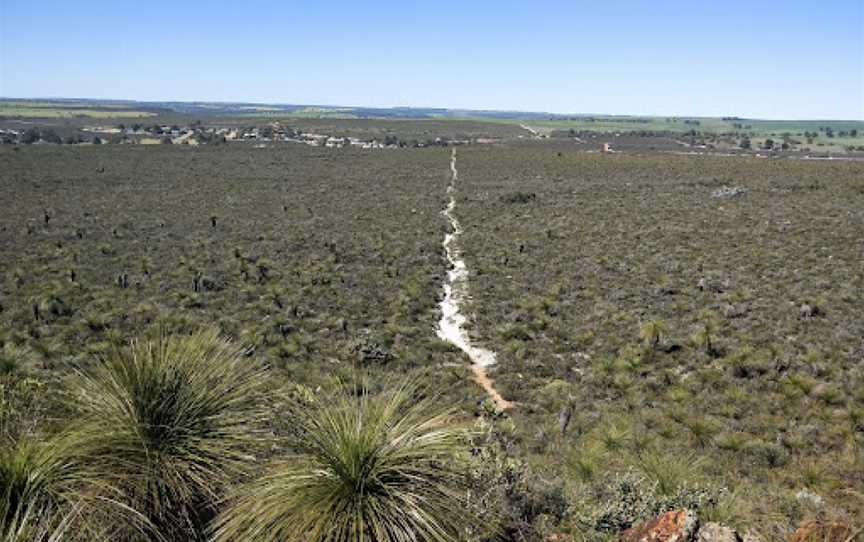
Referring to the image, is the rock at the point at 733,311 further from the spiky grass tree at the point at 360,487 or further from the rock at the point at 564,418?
the spiky grass tree at the point at 360,487

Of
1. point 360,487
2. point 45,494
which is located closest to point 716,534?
point 360,487

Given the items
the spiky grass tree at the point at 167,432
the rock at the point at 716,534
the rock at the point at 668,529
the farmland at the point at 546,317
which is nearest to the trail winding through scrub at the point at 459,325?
the farmland at the point at 546,317

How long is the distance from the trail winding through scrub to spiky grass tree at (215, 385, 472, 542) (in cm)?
761

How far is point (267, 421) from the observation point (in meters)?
4.09

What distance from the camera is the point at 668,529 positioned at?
13.2ft

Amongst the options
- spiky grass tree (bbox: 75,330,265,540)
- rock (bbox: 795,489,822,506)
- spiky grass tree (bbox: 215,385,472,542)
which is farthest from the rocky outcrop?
rock (bbox: 795,489,822,506)

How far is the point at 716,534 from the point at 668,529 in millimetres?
321

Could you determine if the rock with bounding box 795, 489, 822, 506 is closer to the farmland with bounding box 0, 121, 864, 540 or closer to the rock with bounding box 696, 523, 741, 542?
the farmland with bounding box 0, 121, 864, 540

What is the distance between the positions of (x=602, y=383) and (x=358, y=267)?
13.0 m

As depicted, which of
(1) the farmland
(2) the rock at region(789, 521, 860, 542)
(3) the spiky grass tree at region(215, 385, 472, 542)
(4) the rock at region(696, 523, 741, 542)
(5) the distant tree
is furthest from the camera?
(5) the distant tree

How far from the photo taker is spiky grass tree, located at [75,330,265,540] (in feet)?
10.9

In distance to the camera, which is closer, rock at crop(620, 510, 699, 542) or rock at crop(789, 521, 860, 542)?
rock at crop(789, 521, 860, 542)

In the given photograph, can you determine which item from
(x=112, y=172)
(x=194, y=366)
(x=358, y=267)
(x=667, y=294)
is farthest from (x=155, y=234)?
(x=112, y=172)

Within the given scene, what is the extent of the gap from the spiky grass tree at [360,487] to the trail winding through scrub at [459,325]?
7.61 m
